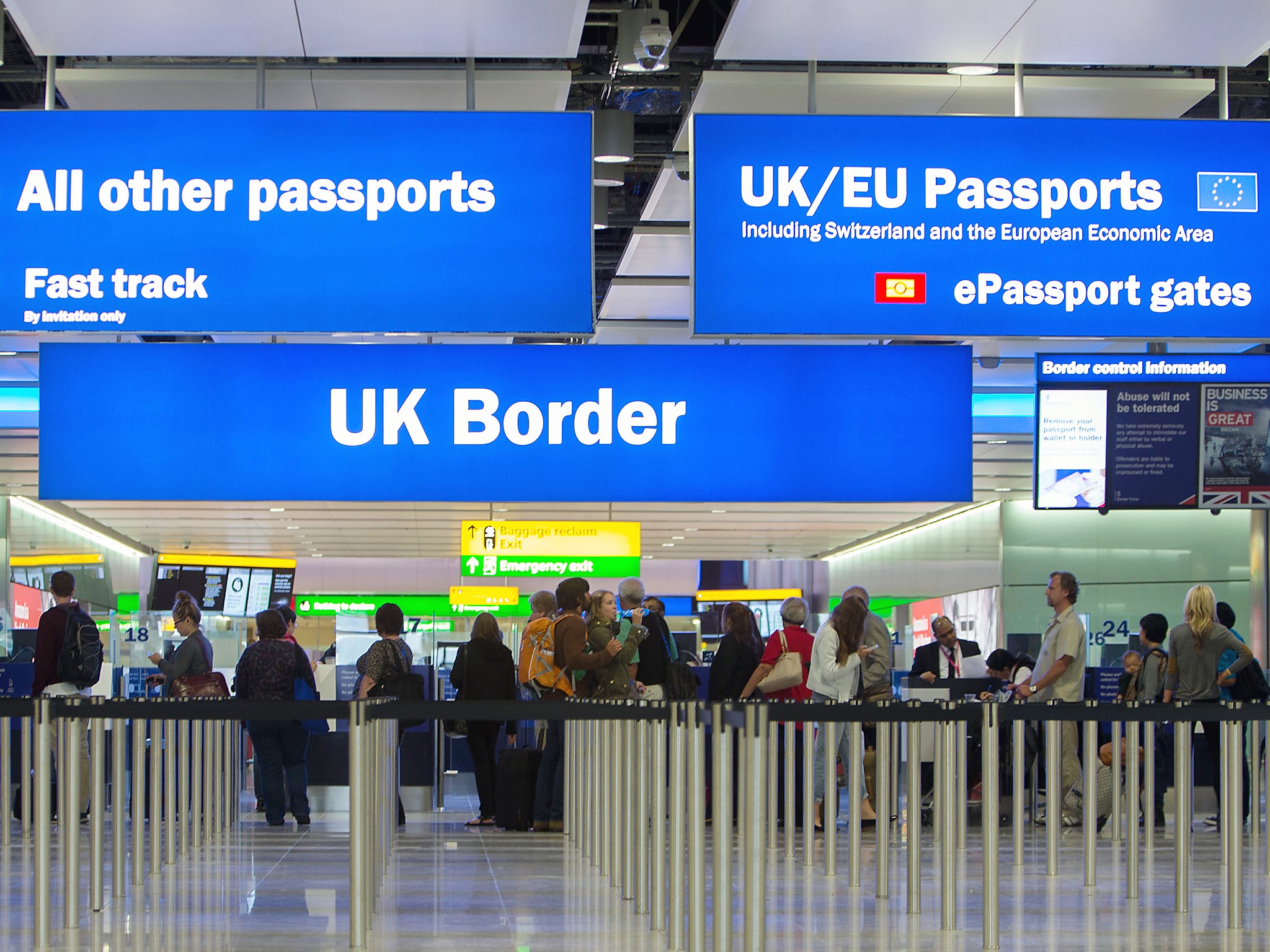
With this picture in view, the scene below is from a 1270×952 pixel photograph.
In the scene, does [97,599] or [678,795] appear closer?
[678,795]

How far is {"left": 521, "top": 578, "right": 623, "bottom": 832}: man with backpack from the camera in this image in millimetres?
8734

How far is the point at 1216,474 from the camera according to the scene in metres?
7.16

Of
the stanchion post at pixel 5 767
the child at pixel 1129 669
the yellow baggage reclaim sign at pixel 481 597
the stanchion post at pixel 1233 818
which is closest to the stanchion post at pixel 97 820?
the stanchion post at pixel 5 767

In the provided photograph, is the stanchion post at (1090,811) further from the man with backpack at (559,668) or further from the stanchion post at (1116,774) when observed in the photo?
the man with backpack at (559,668)

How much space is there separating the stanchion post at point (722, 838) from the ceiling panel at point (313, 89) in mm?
3164

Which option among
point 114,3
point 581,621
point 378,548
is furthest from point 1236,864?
point 378,548

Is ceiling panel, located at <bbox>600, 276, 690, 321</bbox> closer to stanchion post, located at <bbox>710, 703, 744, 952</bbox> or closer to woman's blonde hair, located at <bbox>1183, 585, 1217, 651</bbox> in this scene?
woman's blonde hair, located at <bbox>1183, 585, 1217, 651</bbox>

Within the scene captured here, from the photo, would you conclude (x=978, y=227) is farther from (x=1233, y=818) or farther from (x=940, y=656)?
(x=940, y=656)

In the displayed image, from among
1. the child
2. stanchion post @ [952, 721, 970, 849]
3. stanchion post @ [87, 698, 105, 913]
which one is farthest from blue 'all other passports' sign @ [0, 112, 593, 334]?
the child

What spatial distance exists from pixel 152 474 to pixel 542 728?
569 cm

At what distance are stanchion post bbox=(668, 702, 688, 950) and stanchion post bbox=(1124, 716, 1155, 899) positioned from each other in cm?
187

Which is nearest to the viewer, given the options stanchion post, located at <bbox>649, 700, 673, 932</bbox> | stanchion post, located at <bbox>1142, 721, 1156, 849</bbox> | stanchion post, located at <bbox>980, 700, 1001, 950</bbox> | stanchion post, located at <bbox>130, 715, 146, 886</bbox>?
stanchion post, located at <bbox>980, 700, 1001, 950</bbox>

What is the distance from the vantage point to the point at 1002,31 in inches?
238

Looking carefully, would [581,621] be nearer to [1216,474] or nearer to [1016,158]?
[1216,474]
